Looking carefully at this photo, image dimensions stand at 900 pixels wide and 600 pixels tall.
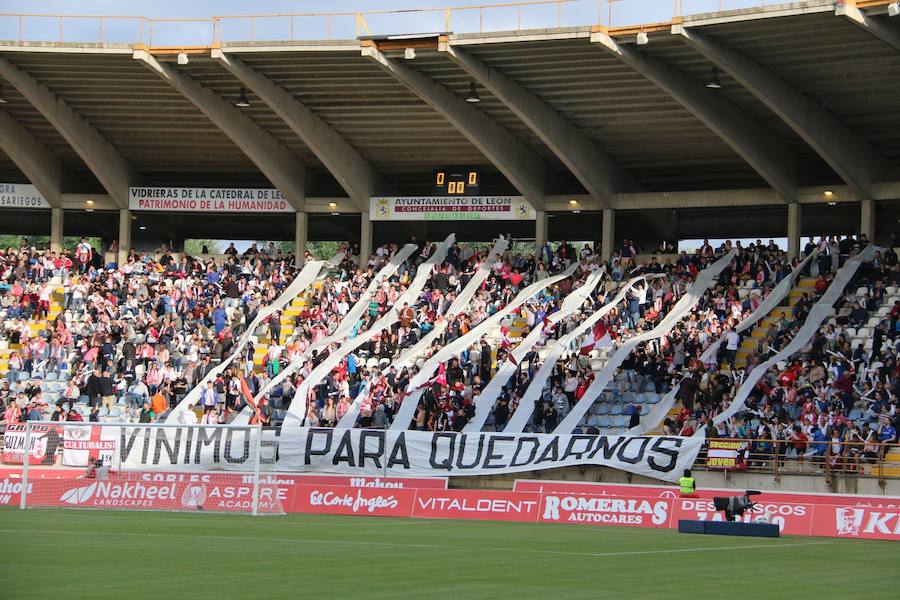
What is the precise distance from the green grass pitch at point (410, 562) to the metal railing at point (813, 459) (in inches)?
271

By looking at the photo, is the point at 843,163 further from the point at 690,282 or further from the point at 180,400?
the point at 180,400

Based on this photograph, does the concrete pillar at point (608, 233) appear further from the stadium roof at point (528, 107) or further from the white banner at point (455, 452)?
the white banner at point (455, 452)

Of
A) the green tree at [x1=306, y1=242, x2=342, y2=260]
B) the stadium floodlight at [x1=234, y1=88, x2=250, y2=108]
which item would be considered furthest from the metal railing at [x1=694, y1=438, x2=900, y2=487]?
the green tree at [x1=306, y1=242, x2=342, y2=260]

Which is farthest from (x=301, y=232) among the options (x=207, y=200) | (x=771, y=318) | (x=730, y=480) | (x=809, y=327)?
(x=730, y=480)

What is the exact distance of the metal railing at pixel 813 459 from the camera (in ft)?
95.1

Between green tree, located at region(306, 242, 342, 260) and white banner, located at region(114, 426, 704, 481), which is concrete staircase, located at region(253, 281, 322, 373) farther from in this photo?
green tree, located at region(306, 242, 342, 260)

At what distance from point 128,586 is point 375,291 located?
30461 mm

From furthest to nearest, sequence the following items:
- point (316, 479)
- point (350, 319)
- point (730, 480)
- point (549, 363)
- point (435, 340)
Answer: point (350, 319), point (435, 340), point (549, 363), point (730, 480), point (316, 479)

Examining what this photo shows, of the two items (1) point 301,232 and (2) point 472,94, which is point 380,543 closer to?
(2) point 472,94

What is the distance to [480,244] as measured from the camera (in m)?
50.9

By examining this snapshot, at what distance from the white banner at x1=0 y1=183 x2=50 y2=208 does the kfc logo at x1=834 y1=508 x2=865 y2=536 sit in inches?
1302

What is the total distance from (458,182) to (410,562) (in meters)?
30.1

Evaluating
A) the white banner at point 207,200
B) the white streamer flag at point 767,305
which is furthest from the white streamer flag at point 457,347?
the white banner at point 207,200

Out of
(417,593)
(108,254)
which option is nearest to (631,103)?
(108,254)
